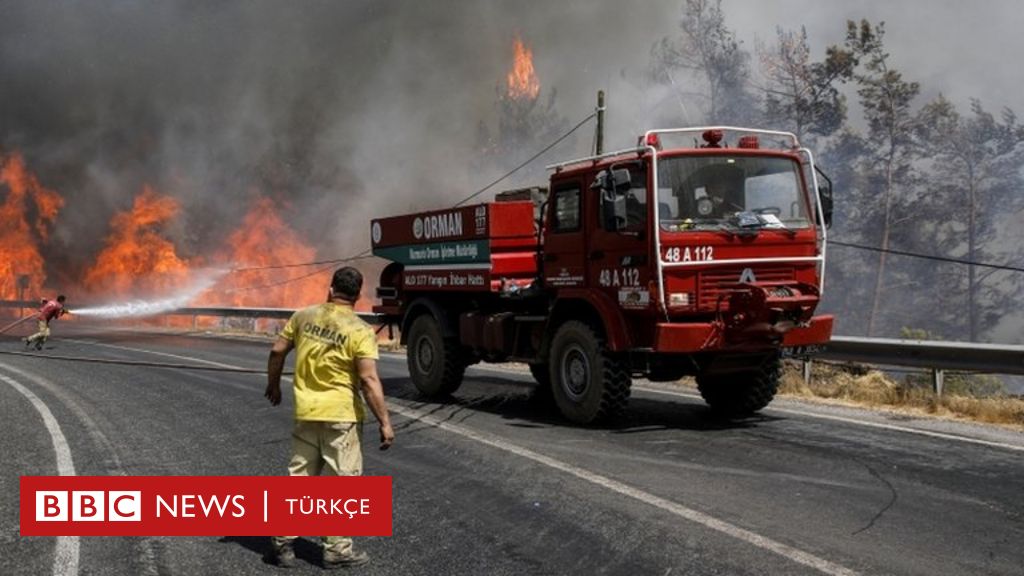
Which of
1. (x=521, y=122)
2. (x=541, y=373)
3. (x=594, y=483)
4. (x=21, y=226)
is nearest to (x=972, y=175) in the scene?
(x=521, y=122)

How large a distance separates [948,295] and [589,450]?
34860mm

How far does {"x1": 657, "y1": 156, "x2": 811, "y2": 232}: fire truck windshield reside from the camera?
7605 mm

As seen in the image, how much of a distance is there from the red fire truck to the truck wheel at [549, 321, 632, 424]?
0.05 ft

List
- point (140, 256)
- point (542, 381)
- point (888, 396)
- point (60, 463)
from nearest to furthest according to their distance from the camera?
point (60, 463) → point (888, 396) → point (542, 381) → point (140, 256)

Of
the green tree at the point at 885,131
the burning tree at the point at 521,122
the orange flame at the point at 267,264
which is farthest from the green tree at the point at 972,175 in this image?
the orange flame at the point at 267,264

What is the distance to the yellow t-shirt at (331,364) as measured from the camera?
4359 millimetres

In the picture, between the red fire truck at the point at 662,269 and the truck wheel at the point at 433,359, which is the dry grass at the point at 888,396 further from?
the truck wheel at the point at 433,359

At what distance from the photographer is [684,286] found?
748 cm

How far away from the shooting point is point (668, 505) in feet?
17.3

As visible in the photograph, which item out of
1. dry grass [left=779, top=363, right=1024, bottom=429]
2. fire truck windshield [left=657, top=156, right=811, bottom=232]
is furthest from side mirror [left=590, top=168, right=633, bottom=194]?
dry grass [left=779, top=363, right=1024, bottom=429]

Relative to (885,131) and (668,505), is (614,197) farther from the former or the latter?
(885,131)

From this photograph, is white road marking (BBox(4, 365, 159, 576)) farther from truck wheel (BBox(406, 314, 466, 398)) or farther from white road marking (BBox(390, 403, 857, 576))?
truck wheel (BBox(406, 314, 466, 398))

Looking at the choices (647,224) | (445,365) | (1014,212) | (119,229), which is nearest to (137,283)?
(119,229)

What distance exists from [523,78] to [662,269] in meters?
43.2
